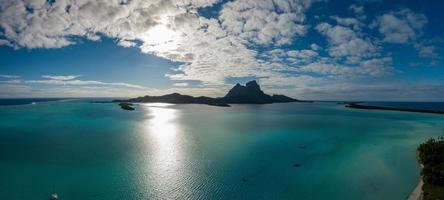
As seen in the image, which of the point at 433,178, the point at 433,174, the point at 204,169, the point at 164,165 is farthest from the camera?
the point at 164,165

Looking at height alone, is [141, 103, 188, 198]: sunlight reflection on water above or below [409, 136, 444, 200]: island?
below

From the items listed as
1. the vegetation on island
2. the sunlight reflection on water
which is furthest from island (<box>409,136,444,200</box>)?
the sunlight reflection on water

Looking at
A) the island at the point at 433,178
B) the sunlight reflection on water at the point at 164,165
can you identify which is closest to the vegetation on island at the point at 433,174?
the island at the point at 433,178

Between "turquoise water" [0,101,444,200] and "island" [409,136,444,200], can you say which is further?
"turquoise water" [0,101,444,200]

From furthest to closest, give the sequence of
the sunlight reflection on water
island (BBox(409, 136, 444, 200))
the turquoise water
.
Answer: the sunlight reflection on water → the turquoise water → island (BBox(409, 136, 444, 200))

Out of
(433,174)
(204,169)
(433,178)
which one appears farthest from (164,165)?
(433,174)

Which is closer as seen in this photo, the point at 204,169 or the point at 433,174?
the point at 433,174

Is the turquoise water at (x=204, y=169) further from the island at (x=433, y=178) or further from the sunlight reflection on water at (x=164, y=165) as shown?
the island at (x=433, y=178)

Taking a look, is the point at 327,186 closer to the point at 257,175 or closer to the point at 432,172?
the point at 257,175

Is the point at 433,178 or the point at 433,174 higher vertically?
the point at 433,174

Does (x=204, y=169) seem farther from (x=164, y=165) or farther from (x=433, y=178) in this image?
(x=433, y=178)

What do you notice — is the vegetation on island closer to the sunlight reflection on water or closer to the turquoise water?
the turquoise water

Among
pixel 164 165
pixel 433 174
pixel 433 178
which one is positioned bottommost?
pixel 164 165
